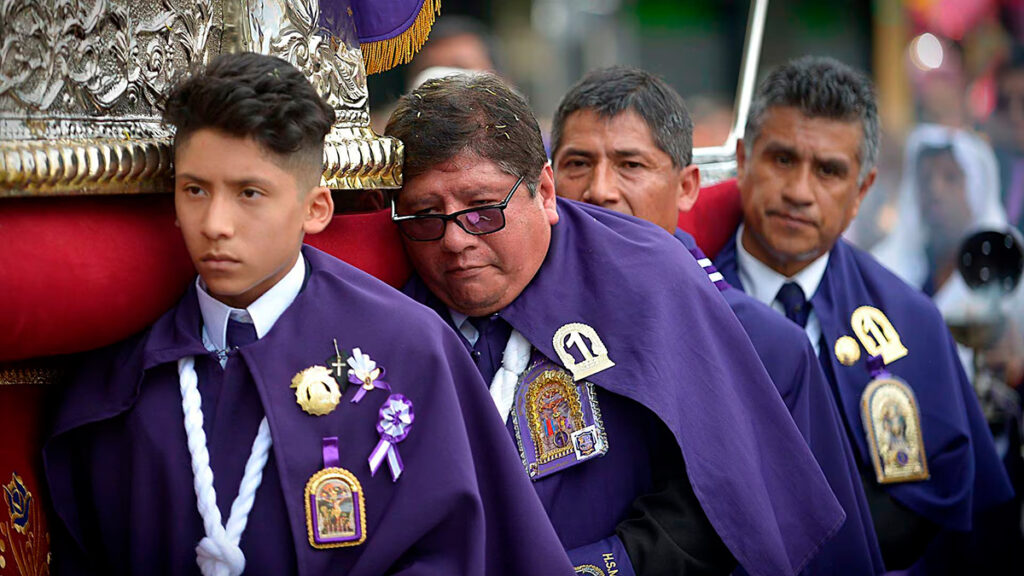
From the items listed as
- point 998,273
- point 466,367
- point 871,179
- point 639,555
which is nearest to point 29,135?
point 466,367

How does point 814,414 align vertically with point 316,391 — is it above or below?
below

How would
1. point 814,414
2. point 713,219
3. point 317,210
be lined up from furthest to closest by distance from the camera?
point 713,219 < point 814,414 < point 317,210

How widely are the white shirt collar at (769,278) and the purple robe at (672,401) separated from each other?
911 millimetres

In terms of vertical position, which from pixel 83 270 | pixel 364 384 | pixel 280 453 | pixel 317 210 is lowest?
pixel 280 453

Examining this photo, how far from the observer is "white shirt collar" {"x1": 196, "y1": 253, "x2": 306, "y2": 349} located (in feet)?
7.00

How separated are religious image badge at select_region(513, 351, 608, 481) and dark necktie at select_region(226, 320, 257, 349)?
702 millimetres

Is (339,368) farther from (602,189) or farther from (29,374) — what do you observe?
(602,189)

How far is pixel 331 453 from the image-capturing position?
2.07 meters

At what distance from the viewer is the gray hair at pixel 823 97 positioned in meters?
3.79

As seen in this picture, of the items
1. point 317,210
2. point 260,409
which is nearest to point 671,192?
point 317,210

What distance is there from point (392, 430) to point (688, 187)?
173cm

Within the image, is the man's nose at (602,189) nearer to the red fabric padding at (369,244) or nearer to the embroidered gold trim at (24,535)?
the red fabric padding at (369,244)

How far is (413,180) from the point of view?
265 cm

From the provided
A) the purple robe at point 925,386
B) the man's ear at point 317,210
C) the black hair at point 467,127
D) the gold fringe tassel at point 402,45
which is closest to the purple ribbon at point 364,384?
the man's ear at point 317,210
